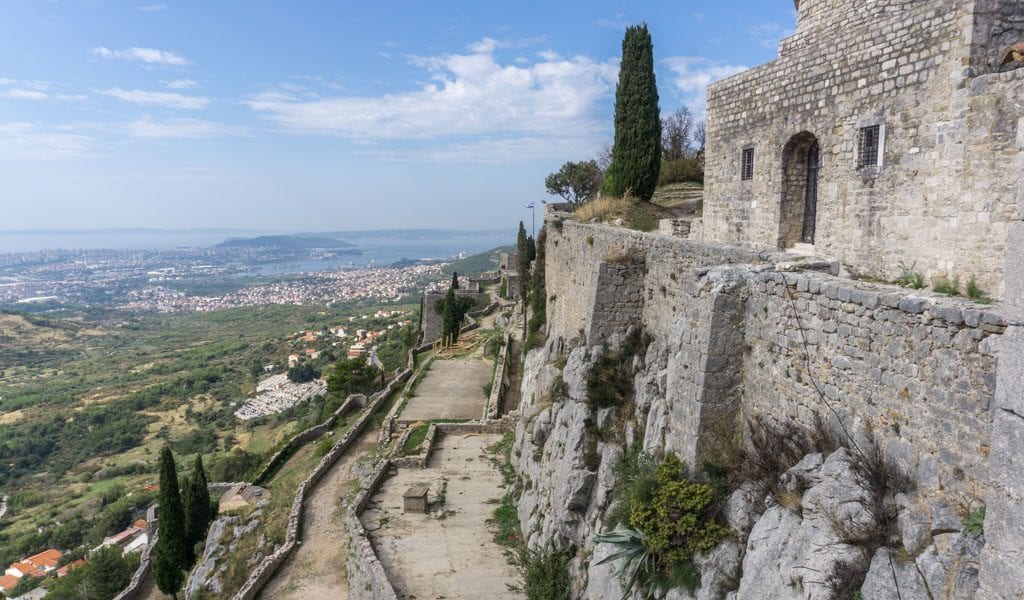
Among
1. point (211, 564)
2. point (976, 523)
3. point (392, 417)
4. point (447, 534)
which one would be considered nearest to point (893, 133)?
point (976, 523)

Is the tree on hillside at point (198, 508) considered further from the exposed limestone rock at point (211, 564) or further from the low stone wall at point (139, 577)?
the low stone wall at point (139, 577)

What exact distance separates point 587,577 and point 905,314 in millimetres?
6910

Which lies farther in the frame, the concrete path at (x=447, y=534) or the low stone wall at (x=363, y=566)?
the concrete path at (x=447, y=534)

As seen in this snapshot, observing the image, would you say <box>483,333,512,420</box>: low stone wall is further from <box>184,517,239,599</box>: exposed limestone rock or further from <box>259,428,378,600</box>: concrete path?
<box>184,517,239,599</box>: exposed limestone rock

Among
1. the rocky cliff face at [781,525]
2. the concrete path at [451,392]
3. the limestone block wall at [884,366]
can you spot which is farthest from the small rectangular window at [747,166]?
the concrete path at [451,392]

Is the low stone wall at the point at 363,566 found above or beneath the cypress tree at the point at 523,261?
beneath

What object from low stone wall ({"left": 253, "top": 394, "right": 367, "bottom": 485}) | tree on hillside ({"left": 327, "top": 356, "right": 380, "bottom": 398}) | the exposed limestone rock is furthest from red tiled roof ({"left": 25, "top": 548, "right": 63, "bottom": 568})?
the exposed limestone rock

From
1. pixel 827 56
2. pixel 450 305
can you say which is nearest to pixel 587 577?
pixel 827 56

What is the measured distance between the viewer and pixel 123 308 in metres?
198

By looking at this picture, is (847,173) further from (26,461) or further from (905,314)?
(26,461)

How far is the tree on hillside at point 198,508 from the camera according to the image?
78.4 feet

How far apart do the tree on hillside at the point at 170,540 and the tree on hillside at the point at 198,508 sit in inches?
54.6

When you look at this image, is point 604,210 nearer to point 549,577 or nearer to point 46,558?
point 549,577

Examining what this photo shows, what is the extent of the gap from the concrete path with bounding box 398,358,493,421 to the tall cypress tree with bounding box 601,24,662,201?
34.8 ft
